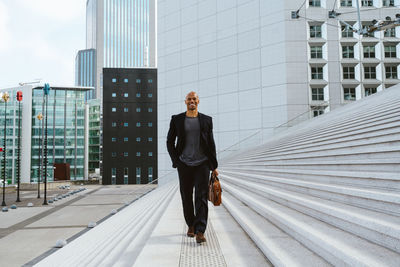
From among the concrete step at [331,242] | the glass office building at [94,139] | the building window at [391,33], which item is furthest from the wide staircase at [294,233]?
the glass office building at [94,139]

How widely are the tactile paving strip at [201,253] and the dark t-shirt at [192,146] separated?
35.3 inches

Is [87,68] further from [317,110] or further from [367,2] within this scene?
[317,110]

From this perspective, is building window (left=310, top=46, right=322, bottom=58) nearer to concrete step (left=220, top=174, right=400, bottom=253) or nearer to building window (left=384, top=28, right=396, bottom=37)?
building window (left=384, top=28, right=396, bottom=37)

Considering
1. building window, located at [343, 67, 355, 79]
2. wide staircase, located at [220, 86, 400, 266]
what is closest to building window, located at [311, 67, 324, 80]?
building window, located at [343, 67, 355, 79]

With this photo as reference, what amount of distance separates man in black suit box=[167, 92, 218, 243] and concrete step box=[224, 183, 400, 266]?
39.3 inches

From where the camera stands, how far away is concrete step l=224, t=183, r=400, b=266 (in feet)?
7.00

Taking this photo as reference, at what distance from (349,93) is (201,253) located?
968 inches

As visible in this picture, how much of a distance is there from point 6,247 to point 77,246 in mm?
8904

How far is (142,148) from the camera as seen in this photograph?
193 feet

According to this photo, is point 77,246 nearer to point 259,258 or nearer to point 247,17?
point 259,258

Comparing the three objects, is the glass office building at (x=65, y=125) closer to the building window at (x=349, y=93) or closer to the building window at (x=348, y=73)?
the building window at (x=348, y=73)

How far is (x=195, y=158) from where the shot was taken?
3379 millimetres

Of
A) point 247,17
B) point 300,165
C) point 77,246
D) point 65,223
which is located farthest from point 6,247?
point 247,17

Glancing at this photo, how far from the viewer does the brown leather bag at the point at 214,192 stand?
3.38 meters
